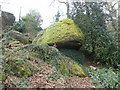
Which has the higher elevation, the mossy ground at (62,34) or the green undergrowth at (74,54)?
the mossy ground at (62,34)

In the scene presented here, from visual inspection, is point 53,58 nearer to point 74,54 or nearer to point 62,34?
point 62,34

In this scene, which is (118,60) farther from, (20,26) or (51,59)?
(20,26)

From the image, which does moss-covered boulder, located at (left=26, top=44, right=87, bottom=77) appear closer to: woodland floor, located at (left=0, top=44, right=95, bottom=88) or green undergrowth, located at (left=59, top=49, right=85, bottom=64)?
woodland floor, located at (left=0, top=44, right=95, bottom=88)

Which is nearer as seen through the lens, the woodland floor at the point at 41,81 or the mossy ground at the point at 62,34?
the woodland floor at the point at 41,81

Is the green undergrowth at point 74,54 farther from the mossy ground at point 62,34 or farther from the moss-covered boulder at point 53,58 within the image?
the moss-covered boulder at point 53,58

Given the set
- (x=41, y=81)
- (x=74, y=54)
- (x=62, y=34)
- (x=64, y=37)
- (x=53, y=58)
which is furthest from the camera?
(x=74, y=54)

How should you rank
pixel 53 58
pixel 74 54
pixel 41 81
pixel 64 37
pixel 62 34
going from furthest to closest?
pixel 74 54 < pixel 62 34 < pixel 64 37 < pixel 53 58 < pixel 41 81

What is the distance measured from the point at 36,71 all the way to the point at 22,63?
460 millimetres

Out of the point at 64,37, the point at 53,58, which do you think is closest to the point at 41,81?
the point at 53,58

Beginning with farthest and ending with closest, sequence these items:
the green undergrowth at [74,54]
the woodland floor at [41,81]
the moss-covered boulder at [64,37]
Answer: the green undergrowth at [74,54] < the moss-covered boulder at [64,37] < the woodland floor at [41,81]

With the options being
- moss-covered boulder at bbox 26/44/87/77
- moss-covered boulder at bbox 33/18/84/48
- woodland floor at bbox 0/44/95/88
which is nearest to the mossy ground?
moss-covered boulder at bbox 33/18/84/48

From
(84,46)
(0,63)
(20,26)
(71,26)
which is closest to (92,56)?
(84,46)

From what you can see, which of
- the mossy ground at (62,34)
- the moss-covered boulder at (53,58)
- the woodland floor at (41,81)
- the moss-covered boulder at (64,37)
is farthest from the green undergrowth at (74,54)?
the woodland floor at (41,81)

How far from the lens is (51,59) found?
4.42 metres
